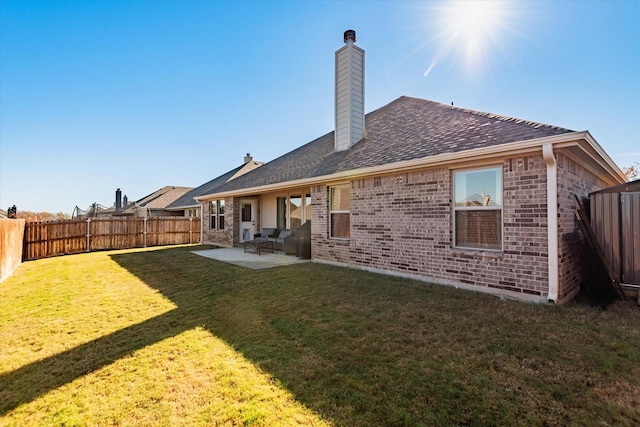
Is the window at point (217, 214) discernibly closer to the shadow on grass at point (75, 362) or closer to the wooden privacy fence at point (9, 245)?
the wooden privacy fence at point (9, 245)

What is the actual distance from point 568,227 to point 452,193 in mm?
2062

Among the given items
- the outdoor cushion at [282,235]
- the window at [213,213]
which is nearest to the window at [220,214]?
the window at [213,213]

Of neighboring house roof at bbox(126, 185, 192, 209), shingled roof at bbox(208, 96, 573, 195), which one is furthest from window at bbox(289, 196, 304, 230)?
neighboring house roof at bbox(126, 185, 192, 209)

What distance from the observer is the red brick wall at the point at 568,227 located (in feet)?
15.9

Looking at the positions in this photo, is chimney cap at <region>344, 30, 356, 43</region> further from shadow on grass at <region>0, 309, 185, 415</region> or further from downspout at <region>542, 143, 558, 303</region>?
shadow on grass at <region>0, 309, 185, 415</region>

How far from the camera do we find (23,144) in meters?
16.8

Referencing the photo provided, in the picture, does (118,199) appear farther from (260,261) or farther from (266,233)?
(260,261)

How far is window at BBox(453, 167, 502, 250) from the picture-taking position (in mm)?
5477

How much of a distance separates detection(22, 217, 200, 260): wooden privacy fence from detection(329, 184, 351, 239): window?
12789 mm

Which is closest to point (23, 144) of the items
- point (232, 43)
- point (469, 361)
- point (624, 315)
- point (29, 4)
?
point (29, 4)

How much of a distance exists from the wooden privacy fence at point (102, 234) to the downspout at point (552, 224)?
1822 centimetres

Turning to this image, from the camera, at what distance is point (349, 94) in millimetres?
10055

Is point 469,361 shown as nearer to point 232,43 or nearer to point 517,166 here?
point 517,166

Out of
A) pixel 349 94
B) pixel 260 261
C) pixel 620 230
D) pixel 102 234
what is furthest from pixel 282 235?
pixel 102 234
